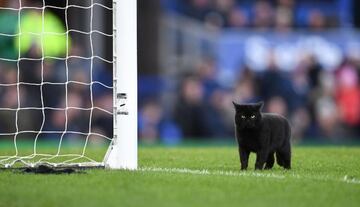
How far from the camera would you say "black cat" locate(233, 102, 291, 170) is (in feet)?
34.0

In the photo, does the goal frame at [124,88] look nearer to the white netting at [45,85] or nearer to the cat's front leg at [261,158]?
the cat's front leg at [261,158]

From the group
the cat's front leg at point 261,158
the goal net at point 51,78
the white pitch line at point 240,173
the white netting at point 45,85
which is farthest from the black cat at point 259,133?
the white netting at point 45,85

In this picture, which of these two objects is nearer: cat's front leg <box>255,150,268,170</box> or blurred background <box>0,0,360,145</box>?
cat's front leg <box>255,150,268,170</box>

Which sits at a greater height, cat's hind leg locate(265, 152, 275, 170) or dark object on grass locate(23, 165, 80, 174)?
dark object on grass locate(23, 165, 80, 174)

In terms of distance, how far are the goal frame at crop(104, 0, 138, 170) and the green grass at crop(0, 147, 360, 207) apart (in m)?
0.30

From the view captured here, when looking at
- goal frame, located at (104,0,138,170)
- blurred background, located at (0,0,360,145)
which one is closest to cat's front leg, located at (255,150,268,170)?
goal frame, located at (104,0,138,170)

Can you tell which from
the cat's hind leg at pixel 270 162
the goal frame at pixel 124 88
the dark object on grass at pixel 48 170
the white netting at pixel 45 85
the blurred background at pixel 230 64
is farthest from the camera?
the blurred background at pixel 230 64

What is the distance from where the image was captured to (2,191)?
8555mm

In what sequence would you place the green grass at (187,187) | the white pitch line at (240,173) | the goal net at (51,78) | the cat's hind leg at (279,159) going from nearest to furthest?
the green grass at (187,187) → the white pitch line at (240,173) → the cat's hind leg at (279,159) → the goal net at (51,78)

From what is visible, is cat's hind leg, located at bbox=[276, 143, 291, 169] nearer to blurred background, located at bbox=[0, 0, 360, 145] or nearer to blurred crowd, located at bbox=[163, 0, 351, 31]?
blurred background, located at bbox=[0, 0, 360, 145]

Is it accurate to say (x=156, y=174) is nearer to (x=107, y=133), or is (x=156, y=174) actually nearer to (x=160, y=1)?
(x=107, y=133)

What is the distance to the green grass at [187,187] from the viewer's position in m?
7.97

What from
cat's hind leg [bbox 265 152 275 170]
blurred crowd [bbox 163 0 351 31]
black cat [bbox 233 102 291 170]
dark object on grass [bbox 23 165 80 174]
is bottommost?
cat's hind leg [bbox 265 152 275 170]

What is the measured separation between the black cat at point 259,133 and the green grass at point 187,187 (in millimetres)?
223
